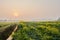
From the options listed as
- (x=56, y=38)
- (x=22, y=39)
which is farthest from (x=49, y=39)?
(x=22, y=39)

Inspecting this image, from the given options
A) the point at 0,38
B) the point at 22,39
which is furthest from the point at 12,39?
the point at 0,38

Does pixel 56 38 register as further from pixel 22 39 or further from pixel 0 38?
pixel 0 38

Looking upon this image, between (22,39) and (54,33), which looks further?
(54,33)

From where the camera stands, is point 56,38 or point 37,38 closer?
point 56,38

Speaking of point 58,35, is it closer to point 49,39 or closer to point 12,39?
point 49,39

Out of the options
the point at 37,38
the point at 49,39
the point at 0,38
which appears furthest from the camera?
the point at 37,38

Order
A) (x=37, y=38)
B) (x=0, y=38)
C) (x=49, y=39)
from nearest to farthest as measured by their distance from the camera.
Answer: (x=0, y=38)
(x=49, y=39)
(x=37, y=38)

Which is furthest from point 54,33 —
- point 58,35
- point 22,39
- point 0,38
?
point 0,38

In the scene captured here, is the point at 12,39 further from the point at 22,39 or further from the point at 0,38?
the point at 0,38
